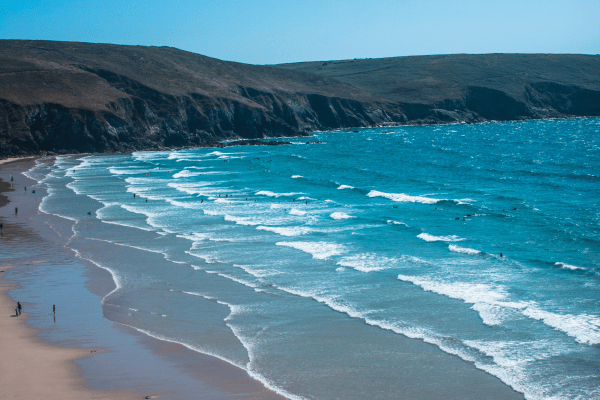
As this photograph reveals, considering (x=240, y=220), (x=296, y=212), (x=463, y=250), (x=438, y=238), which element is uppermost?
(x=296, y=212)

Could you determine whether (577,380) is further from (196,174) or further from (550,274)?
(196,174)

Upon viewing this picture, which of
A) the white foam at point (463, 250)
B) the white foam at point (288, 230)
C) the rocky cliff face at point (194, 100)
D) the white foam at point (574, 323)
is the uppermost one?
the rocky cliff face at point (194, 100)

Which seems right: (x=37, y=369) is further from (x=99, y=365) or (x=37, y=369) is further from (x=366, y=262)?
(x=366, y=262)

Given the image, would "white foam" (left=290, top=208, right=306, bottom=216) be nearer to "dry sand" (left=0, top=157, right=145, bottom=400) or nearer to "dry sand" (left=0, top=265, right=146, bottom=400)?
"dry sand" (left=0, top=157, right=145, bottom=400)

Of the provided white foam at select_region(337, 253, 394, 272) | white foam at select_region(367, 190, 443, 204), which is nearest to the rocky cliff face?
white foam at select_region(367, 190, 443, 204)

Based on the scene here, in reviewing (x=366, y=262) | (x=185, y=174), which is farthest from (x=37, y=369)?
(x=185, y=174)

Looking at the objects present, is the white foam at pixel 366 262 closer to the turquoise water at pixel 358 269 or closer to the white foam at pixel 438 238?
the turquoise water at pixel 358 269

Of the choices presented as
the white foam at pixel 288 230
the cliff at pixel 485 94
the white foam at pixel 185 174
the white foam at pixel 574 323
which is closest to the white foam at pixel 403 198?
the white foam at pixel 288 230
